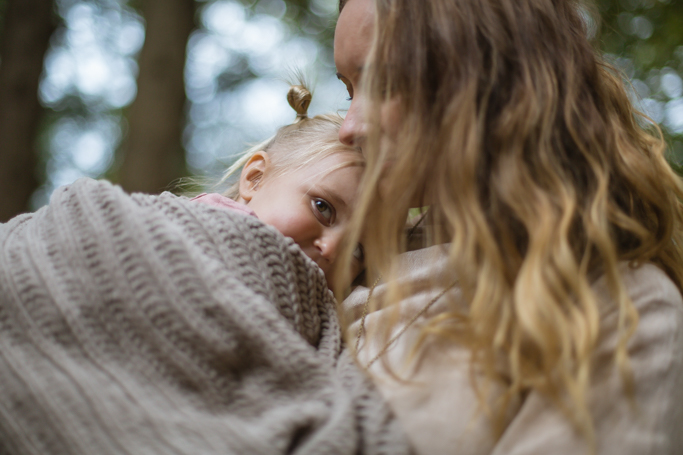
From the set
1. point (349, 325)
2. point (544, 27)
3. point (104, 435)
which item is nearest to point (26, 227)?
point (104, 435)

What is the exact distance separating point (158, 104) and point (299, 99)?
1.81m

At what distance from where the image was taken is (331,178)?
1506mm

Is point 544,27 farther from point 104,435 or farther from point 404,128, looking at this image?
point 104,435

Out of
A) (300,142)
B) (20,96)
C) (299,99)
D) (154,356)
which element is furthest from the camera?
(20,96)

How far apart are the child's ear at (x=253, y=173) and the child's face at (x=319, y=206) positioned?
0.60 ft

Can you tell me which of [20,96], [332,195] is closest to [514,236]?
[332,195]

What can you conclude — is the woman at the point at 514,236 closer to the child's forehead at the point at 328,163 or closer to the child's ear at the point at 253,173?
the child's forehead at the point at 328,163

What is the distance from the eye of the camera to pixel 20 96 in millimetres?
4312

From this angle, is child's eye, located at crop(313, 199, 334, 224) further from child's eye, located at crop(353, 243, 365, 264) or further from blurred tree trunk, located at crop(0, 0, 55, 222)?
blurred tree trunk, located at crop(0, 0, 55, 222)

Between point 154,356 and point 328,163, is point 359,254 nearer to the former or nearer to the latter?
point 328,163

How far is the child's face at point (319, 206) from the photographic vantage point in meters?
1.47

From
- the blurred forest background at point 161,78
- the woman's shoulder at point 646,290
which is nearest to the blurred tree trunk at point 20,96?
the blurred forest background at point 161,78

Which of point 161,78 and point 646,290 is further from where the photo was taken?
point 161,78

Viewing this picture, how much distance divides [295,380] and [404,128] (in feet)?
1.99
